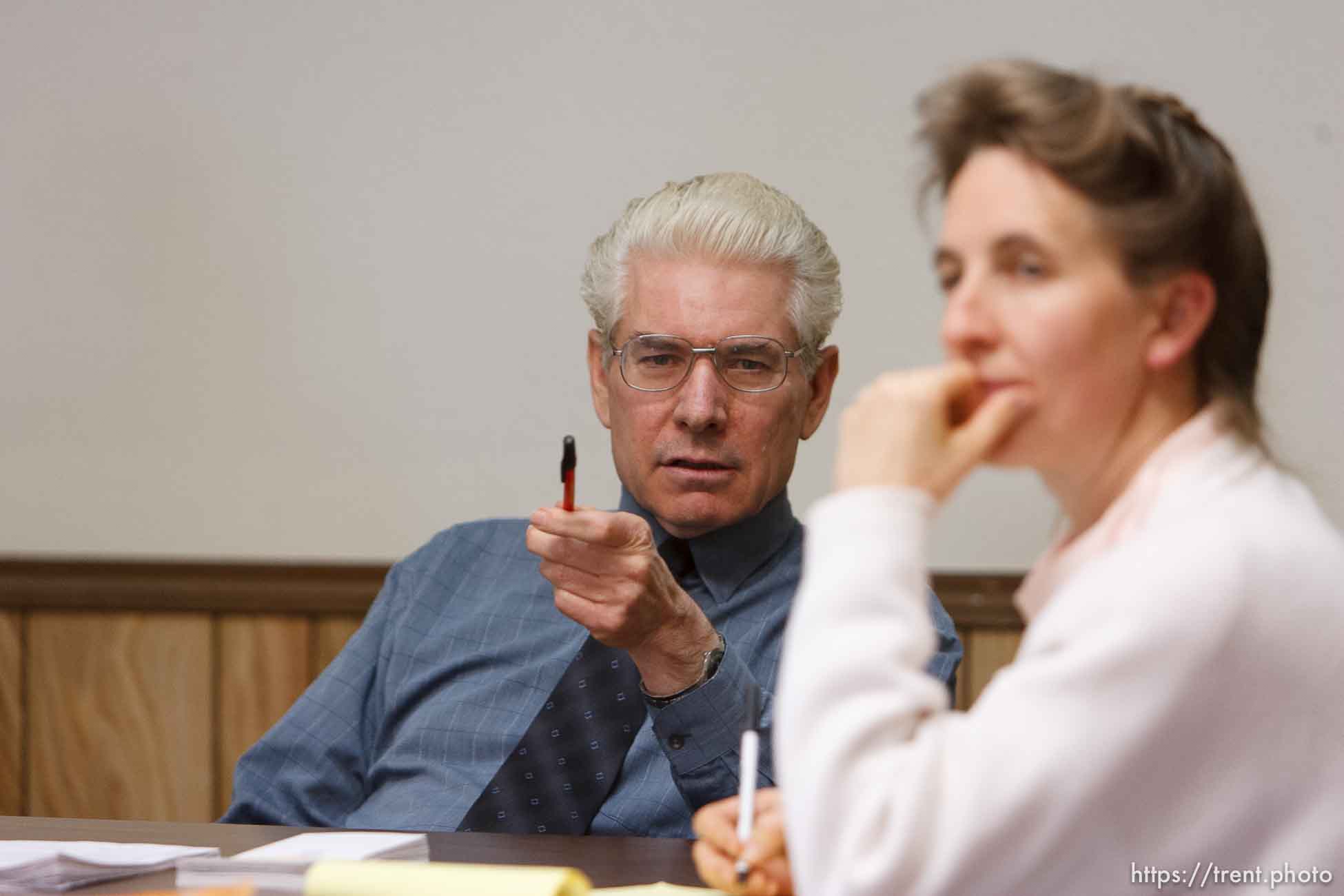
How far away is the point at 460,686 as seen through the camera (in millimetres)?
1621

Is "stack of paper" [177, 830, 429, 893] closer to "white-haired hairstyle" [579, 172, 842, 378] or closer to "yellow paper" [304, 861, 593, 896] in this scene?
"yellow paper" [304, 861, 593, 896]

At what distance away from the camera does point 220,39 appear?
2359mm

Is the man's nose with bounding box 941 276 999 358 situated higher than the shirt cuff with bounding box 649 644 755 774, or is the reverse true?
the man's nose with bounding box 941 276 999 358

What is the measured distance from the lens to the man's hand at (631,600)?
4.36 feet

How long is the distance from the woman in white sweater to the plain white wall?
135cm

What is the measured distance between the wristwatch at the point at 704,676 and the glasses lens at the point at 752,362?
0.34 meters

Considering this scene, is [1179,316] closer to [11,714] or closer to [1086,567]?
[1086,567]

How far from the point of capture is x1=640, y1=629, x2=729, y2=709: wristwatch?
1318 millimetres

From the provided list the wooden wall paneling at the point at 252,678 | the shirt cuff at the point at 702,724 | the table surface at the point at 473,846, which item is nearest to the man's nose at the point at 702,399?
the shirt cuff at the point at 702,724

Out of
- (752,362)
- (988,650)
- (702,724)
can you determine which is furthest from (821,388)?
(988,650)

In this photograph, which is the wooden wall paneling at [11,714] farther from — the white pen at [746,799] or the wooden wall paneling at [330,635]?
the white pen at [746,799]

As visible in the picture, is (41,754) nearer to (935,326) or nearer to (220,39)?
(220,39)

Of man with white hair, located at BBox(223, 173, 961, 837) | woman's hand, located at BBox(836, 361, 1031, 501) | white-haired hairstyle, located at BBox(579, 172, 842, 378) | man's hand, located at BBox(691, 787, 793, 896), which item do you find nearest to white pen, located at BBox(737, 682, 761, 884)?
man's hand, located at BBox(691, 787, 793, 896)

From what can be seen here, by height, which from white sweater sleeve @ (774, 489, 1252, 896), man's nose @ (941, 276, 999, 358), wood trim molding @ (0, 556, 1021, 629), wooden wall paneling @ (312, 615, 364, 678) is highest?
man's nose @ (941, 276, 999, 358)
